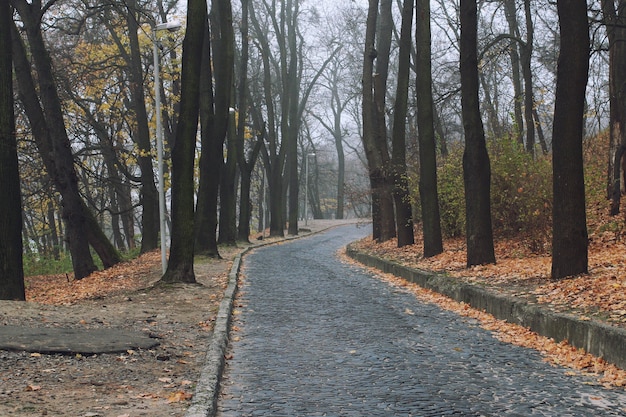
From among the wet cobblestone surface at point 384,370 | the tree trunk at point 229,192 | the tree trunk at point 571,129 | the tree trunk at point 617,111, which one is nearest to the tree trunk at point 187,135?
the wet cobblestone surface at point 384,370

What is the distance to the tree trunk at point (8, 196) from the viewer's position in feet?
38.0

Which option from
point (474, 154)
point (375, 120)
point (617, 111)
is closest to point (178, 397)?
point (474, 154)

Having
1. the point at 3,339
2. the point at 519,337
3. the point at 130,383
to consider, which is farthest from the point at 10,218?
the point at 519,337

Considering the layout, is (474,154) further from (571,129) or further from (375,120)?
(375,120)

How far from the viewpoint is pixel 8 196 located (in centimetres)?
1161

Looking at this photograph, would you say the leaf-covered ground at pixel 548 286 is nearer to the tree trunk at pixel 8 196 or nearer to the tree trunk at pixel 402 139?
the tree trunk at pixel 402 139

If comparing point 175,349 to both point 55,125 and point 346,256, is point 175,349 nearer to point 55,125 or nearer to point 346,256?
point 55,125

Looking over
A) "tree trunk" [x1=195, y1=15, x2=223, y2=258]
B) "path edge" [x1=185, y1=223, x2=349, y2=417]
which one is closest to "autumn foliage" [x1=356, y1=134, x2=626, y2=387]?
"path edge" [x1=185, y1=223, x2=349, y2=417]

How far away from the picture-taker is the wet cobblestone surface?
5.73m

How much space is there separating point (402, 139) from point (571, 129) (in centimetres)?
1155

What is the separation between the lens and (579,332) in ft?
26.3

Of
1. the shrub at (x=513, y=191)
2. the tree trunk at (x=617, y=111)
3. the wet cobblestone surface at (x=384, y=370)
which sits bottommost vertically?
the wet cobblestone surface at (x=384, y=370)

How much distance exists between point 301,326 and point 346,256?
54.5 feet

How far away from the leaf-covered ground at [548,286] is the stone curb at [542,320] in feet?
0.34
